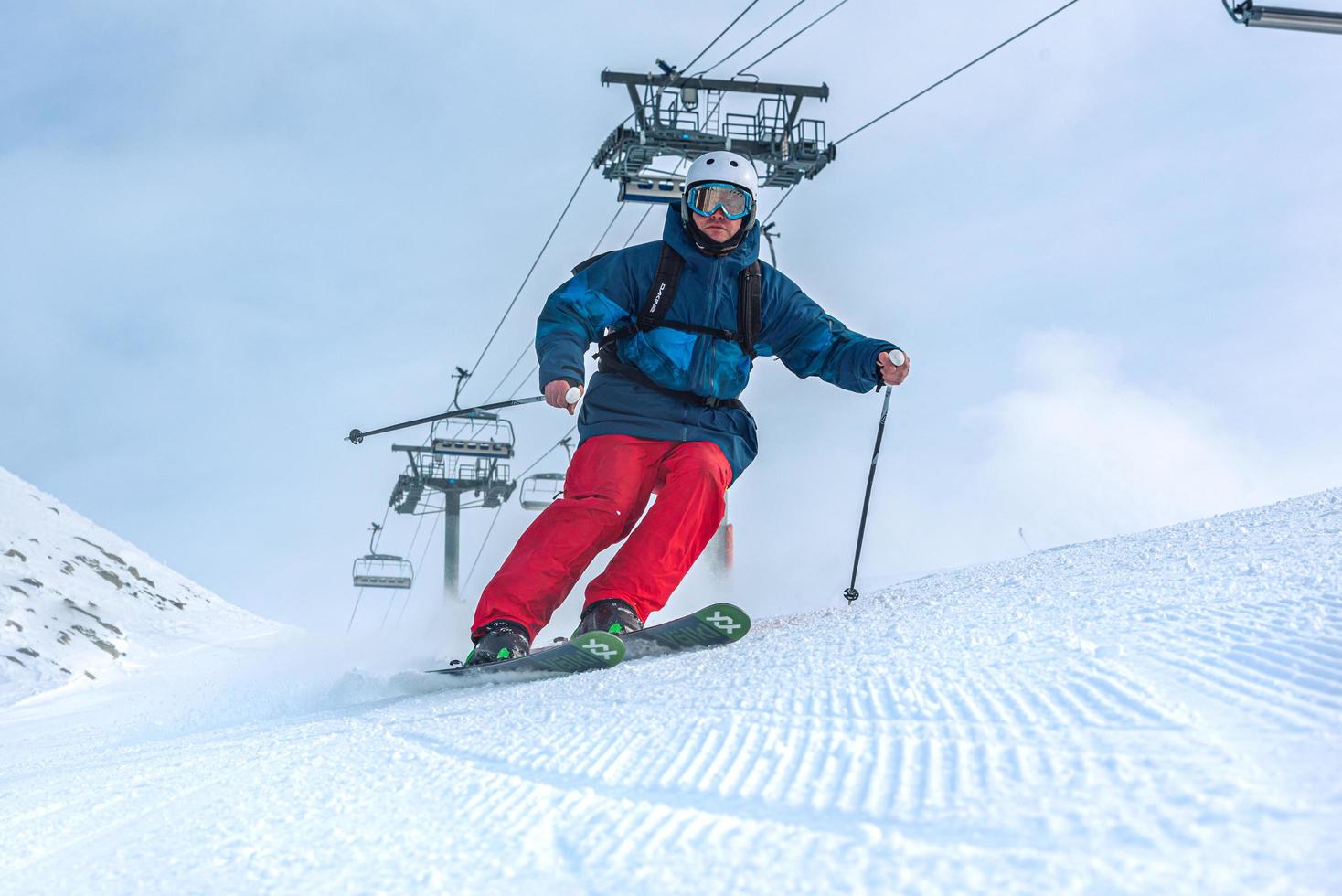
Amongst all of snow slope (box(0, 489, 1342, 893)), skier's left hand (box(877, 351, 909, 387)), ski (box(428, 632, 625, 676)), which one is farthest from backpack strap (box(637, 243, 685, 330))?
snow slope (box(0, 489, 1342, 893))

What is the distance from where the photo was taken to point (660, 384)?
3.95 meters

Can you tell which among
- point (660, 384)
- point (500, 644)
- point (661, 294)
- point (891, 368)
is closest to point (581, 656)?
point (500, 644)

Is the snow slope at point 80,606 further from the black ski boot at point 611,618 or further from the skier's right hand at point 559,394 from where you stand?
the skier's right hand at point 559,394

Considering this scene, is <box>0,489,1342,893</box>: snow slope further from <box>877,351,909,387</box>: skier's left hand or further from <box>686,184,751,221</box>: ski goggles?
<box>686,184,751,221</box>: ski goggles

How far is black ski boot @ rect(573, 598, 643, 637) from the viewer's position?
3547 mm

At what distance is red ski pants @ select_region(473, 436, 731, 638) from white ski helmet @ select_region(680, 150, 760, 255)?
0.78 meters

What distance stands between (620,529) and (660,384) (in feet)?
1.86

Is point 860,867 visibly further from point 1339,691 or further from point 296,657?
point 296,657

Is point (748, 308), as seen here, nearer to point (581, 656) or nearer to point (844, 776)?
point (581, 656)

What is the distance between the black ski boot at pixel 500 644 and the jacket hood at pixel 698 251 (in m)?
1.50

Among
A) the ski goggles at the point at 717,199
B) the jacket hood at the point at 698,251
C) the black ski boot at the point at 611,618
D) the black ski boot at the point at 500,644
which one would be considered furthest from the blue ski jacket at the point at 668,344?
the black ski boot at the point at 500,644

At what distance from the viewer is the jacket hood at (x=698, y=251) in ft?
13.0

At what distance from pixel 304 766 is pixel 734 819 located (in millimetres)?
1020

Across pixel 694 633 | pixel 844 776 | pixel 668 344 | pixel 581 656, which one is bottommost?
pixel 844 776
